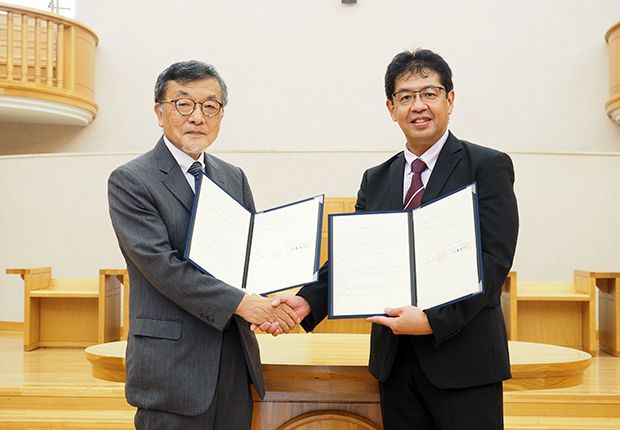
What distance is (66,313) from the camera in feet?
19.6

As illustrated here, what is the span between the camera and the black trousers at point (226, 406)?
1637mm

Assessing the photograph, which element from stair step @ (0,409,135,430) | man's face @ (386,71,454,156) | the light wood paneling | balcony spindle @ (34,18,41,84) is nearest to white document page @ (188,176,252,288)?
man's face @ (386,71,454,156)

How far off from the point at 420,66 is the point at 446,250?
20.9 inches

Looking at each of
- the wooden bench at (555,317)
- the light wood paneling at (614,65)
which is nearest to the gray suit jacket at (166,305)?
the wooden bench at (555,317)

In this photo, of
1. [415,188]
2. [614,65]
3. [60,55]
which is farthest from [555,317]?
[60,55]

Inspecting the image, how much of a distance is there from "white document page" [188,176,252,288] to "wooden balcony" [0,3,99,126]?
20.2ft

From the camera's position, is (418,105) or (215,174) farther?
(215,174)

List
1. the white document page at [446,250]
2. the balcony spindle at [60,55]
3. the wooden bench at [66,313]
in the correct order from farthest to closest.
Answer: the balcony spindle at [60,55]
the wooden bench at [66,313]
the white document page at [446,250]

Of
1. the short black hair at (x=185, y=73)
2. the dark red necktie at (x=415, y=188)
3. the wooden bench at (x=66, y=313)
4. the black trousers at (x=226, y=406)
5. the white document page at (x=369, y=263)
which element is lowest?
the wooden bench at (x=66, y=313)

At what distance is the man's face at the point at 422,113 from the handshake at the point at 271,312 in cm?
55

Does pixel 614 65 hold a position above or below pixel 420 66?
above

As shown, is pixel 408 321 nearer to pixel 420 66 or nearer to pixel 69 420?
pixel 420 66

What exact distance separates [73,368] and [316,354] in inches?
131

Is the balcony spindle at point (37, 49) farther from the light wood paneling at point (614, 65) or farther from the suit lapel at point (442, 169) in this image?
the suit lapel at point (442, 169)
